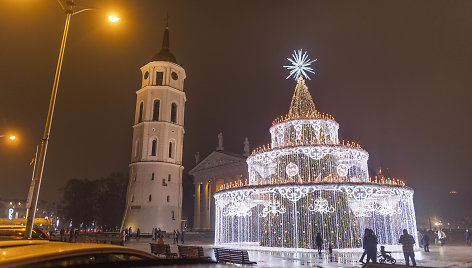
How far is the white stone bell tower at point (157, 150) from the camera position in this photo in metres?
45.5

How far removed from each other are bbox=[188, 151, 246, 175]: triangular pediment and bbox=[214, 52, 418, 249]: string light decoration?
3717 cm

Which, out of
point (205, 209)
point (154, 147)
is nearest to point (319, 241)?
point (154, 147)

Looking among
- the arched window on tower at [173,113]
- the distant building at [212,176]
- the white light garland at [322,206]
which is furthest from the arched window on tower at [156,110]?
the white light garland at [322,206]

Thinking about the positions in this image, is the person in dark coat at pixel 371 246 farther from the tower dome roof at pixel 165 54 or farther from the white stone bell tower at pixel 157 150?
the tower dome roof at pixel 165 54

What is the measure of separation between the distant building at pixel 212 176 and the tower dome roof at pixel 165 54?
2181 cm

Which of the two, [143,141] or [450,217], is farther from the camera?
[450,217]

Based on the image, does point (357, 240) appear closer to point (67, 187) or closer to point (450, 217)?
point (67, 187)

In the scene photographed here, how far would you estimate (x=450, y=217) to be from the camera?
284 ft

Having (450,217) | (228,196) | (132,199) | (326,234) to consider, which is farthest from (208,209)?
(450,217)

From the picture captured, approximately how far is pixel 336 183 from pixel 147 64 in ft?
133

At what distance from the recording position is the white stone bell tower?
1790 inches

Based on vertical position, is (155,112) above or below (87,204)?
above

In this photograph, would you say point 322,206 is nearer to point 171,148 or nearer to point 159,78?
point 171,148

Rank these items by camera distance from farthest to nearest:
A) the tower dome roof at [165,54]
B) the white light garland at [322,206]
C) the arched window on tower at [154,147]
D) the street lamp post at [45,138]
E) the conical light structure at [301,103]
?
the tower dome roof at [165,54]
the arched window on tower at [154,147]
the conical light structure at [301,103]
the white light garland at [322,206]
the street lamp post at [45,138]
